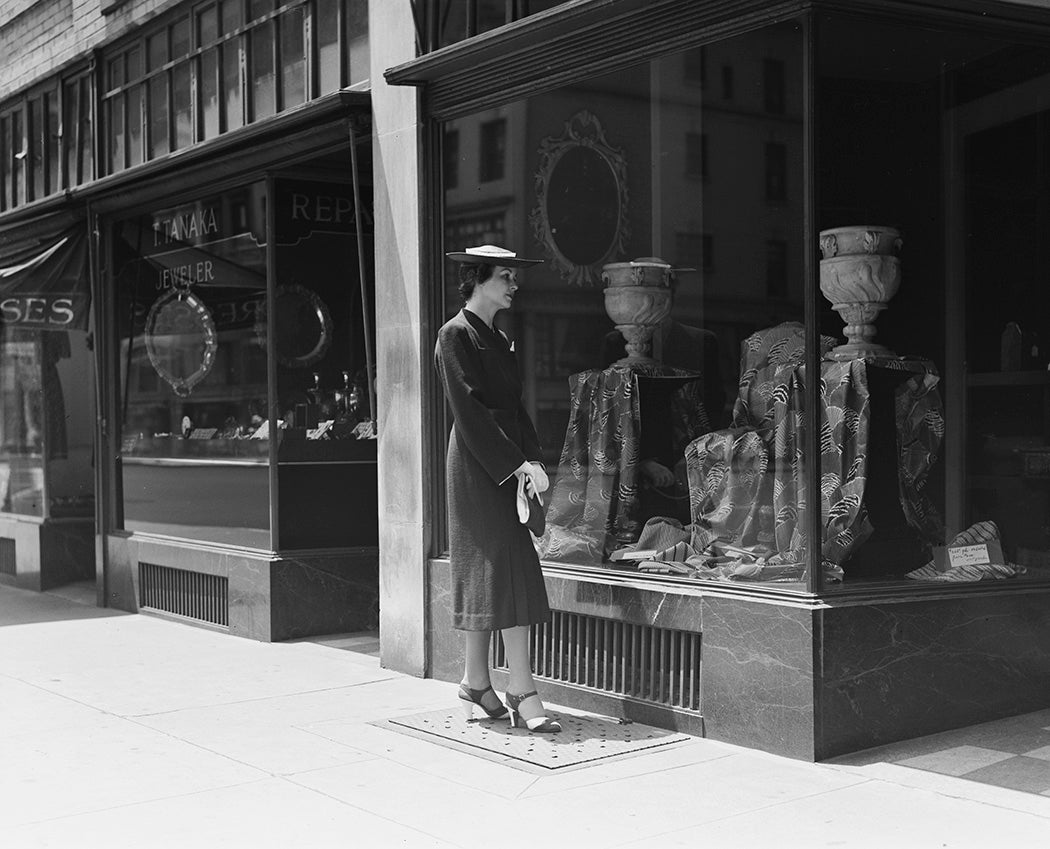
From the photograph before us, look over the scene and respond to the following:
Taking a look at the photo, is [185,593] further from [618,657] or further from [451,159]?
[618,657]

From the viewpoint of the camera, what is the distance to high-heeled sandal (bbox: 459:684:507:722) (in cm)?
618

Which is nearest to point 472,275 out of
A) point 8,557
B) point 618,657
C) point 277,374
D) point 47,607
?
point 618,657

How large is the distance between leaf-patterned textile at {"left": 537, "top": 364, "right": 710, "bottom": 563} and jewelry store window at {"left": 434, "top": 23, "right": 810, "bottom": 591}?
0.01 meters

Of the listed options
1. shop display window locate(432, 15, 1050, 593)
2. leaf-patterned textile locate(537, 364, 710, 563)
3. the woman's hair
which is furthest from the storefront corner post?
the woman's hair

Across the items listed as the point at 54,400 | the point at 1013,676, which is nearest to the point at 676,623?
the point at 1013,676

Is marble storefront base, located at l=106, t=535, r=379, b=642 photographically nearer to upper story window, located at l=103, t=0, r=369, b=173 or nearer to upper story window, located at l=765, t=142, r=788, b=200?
upper story window, located at l=103, t=0, r=369, b=173

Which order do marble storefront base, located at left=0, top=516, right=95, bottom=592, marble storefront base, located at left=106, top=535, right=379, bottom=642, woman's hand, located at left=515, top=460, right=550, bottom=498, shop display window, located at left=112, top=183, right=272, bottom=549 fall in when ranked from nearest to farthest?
1. woman's hand, located at left=515, top=460, right=550, bottom=498
2. marble storefront base, located at left=106, top=535, right=379, bottom=642
3. shop display window, located at left=112, top=183, right=272, bottom=549
4. marble storefront base, located at left=0, top=516, right=95, bottom=592

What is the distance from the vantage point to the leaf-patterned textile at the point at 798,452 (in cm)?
592

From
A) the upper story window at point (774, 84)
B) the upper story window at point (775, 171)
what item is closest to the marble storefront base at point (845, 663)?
the upper story window at point (775, 171)

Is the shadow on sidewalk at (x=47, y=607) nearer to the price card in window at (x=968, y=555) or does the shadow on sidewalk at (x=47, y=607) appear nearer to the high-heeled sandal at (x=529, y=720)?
the high-heeled sandal at (x=529, y=720)

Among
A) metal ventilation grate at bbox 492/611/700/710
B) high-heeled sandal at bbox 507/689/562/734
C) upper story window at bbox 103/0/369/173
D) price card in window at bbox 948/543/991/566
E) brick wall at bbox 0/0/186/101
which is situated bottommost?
high-heeled sandal at bbox 507/689/562/734

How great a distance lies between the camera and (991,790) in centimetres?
500

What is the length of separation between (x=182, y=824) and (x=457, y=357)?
7.30 ft

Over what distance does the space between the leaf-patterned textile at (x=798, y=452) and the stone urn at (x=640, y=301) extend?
0.62m
